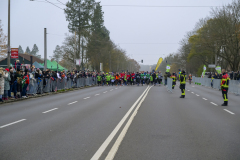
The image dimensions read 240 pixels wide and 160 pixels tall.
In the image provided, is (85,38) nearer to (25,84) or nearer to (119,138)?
(25,84)

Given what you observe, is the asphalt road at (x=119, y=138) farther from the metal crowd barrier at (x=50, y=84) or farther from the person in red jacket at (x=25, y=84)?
the metal crowd barrier at (x=50, y=84)

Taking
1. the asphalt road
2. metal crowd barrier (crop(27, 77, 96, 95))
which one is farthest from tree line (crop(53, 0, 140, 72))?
the asphalt road

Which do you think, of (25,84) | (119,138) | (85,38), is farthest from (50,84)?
(85,38)

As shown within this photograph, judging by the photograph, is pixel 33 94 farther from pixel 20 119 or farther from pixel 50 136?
pixel 50 136

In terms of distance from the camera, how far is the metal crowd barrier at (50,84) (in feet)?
66.0

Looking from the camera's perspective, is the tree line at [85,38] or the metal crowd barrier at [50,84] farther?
the tree line at [85,38]

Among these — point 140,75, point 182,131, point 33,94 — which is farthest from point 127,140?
point 140,75

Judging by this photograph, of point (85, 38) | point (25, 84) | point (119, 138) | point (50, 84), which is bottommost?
point (119, 138)

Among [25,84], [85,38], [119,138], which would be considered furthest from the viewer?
[85,38]

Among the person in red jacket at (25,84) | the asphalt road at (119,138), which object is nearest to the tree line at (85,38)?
the person in red jacket at (25,84)

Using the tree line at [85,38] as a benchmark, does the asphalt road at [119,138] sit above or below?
below

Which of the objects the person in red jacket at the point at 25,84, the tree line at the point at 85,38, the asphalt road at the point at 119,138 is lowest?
the asphalt road at the point at 119,138

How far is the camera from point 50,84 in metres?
23.7

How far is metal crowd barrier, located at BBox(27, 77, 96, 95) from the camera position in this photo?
20.1 meters
